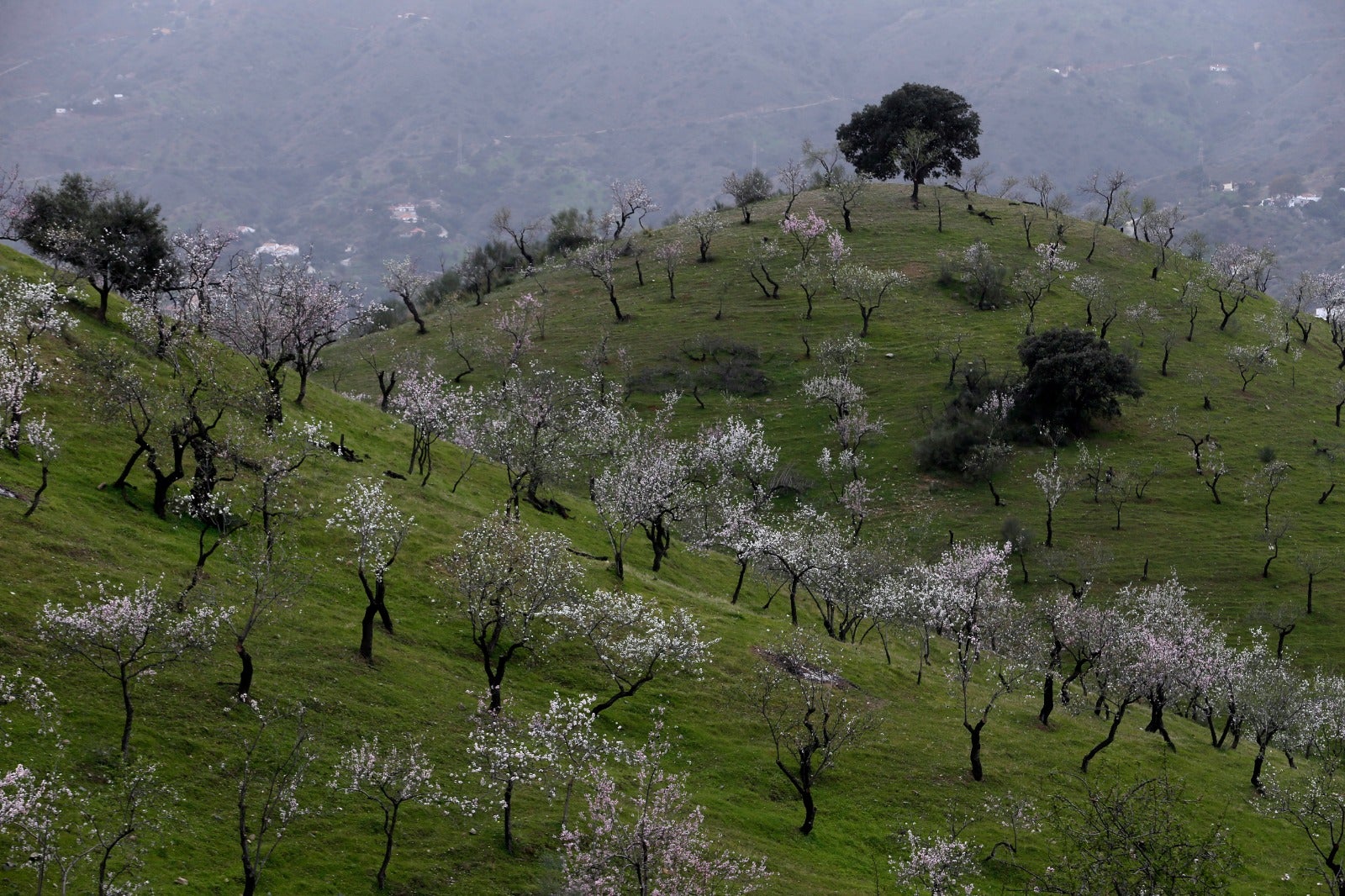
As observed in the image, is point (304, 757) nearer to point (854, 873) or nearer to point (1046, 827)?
point (854, 873)

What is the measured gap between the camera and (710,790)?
36031mm

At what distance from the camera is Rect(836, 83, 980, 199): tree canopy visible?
135 metres

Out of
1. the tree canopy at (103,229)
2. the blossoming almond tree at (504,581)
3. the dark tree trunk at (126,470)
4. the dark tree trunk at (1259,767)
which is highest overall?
the tree canopy at (103,229)

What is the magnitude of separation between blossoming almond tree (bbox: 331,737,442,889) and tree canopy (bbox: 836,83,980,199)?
117m

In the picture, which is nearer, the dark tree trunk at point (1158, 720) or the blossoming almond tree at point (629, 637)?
the blossoming almond tree at point (629, 637)

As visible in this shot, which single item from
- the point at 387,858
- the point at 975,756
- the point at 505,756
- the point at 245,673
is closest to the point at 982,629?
the point at 975,756

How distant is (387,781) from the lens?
1038 inches

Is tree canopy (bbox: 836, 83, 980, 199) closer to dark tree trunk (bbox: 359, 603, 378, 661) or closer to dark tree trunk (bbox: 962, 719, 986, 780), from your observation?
dark tree trunk (bbox: 962, 719, 986, 780)

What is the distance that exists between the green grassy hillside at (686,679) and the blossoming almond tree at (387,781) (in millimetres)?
525

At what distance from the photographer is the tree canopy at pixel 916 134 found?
442 ft

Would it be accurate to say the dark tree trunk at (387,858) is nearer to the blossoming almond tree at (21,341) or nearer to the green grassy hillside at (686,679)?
the green grassy hillside at (686,679)

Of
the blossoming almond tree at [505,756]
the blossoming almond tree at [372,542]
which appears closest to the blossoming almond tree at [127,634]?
the blossoming almond tree at [372,542]

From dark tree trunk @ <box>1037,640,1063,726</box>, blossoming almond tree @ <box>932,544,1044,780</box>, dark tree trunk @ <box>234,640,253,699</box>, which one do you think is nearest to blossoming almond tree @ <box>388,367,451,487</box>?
dark tree trunk @ <box>234,640,253,699</box>

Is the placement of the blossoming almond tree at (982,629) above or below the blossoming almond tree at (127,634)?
below
